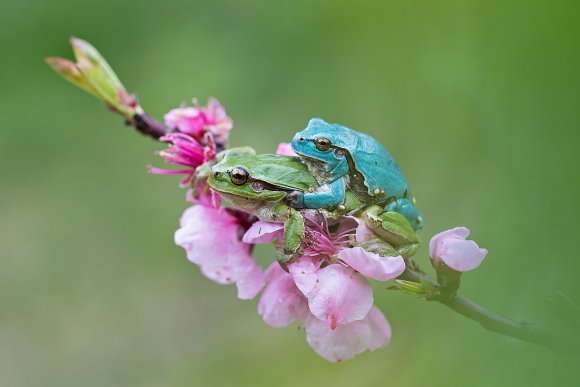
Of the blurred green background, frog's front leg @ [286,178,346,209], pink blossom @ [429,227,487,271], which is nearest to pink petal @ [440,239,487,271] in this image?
pink blossom @ [429,227,487,271]

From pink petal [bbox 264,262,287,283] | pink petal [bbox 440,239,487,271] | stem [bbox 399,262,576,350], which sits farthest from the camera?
pink petal [bbox 264,262,287,283]

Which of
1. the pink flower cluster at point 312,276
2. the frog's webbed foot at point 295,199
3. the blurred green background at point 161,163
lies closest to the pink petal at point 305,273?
the pink flower cluster at point 312,276

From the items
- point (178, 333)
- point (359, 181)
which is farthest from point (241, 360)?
point (359, 181)

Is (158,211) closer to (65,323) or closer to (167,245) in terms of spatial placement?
(167,245)

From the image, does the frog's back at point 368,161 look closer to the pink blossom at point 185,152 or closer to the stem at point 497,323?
the stem at point 497,323

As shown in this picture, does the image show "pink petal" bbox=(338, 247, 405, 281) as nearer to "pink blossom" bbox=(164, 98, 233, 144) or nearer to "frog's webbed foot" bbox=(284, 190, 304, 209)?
"frog's webbed foot" bbox=(284, 190, 304, 209)

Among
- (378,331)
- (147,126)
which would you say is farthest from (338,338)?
(147,126)
